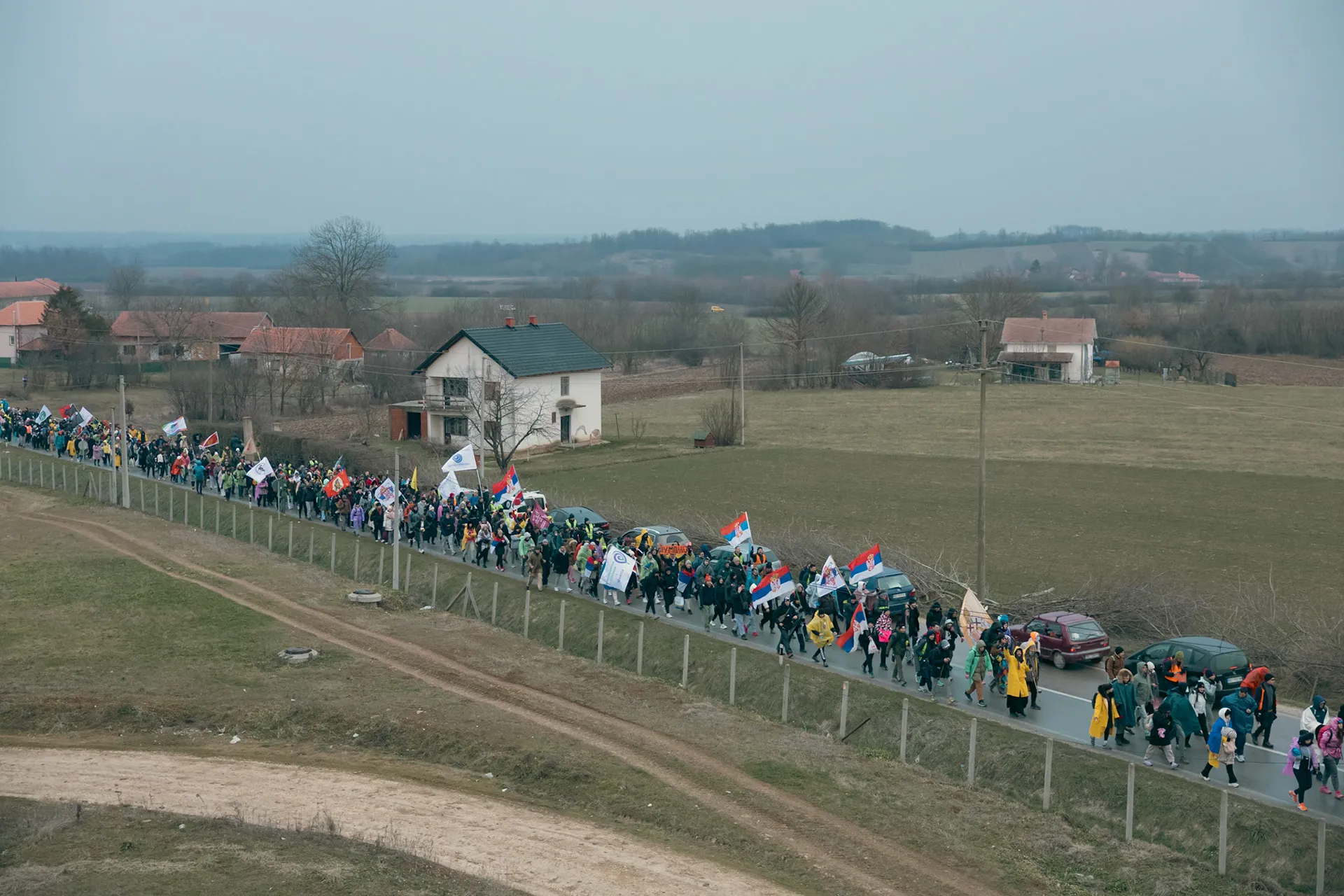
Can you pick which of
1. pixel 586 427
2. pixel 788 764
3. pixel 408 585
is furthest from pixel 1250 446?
pixel 788 764

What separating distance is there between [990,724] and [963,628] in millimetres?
3424

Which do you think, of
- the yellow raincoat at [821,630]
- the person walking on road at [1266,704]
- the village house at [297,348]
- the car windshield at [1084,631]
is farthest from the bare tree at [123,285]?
the person walking on road at [1266,704]

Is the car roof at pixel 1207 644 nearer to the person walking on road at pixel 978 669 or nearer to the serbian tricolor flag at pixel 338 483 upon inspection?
the person walking on road at pixel 978 669

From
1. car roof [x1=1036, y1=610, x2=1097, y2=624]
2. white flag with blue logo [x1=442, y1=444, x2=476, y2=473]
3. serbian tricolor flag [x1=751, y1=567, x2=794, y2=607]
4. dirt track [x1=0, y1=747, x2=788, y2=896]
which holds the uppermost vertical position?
white flag with blue logo [x1=442, y1=444, x2=476, y2=473]

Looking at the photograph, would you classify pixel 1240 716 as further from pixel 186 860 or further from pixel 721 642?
pixel 186 860

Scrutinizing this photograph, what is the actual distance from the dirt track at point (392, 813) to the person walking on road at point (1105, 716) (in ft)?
23.5

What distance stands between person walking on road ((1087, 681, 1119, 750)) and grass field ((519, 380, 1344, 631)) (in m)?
9.53

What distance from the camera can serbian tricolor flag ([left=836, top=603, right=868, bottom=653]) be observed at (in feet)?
84.4

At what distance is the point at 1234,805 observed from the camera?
18.0 m

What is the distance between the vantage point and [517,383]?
6034 cm

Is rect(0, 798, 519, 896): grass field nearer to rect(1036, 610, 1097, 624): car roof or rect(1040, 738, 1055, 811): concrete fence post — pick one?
rect(1040, 738, 1055, 811): concrete fence post

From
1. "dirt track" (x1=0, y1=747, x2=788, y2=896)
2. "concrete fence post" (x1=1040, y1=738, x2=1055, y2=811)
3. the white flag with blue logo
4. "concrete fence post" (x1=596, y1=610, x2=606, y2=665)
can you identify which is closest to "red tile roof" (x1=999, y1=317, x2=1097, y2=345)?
the white flag with blue logo

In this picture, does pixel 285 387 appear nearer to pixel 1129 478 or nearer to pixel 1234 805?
A: pixel 1129 478

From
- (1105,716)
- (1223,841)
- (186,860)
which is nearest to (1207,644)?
(1105,716)
